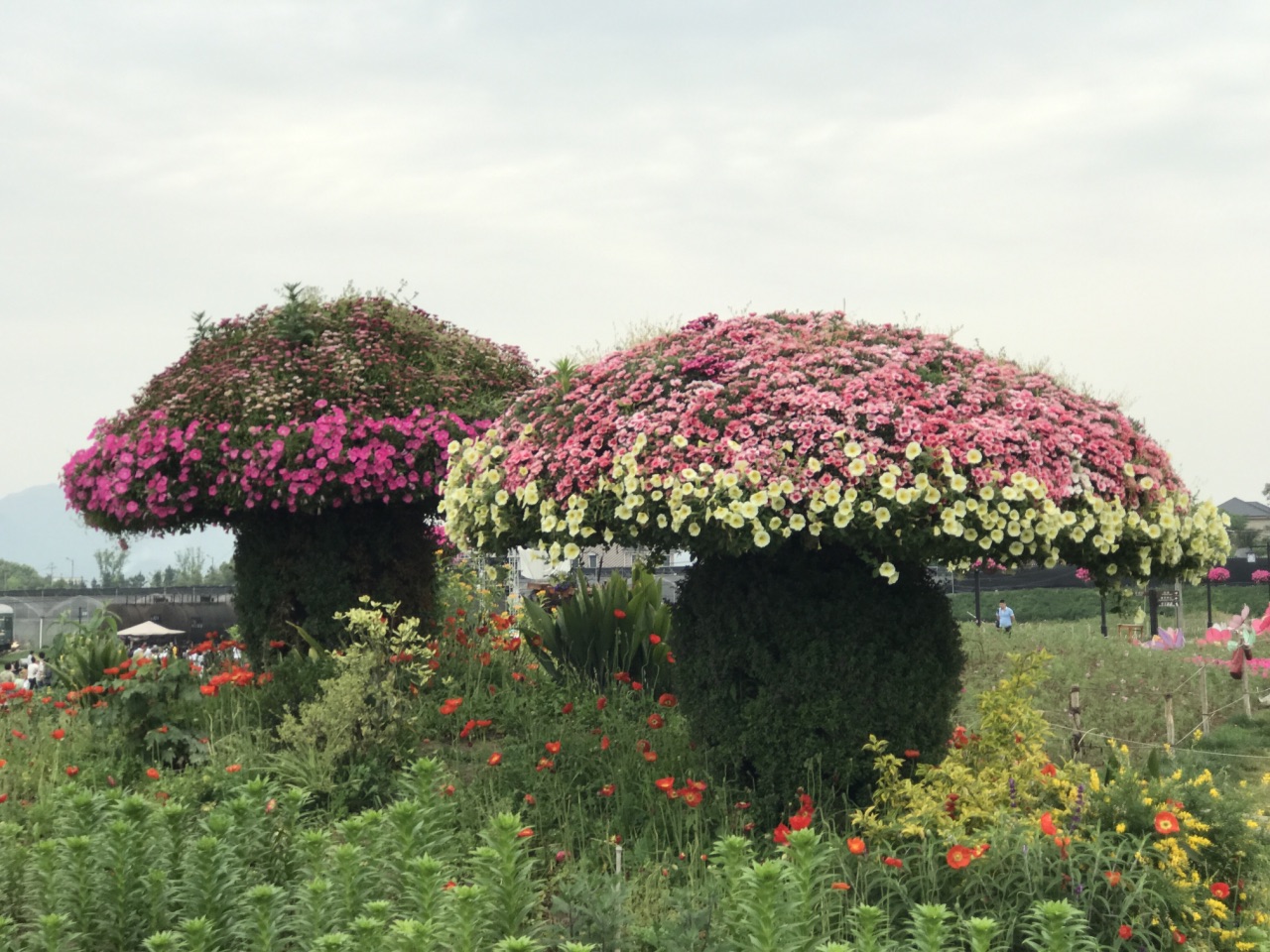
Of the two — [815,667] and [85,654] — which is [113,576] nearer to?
[85,654]

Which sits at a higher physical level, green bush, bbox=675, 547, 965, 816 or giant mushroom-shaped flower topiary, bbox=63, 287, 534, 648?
giant mushroom-shaped flower topiary, bbox=63, 287, 534, 648

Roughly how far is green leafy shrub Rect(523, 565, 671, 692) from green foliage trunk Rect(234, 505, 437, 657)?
50.5 inches

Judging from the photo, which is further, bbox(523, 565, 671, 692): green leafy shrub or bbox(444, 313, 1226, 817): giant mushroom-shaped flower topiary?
bbox(523, 565, 671, 692): green leafy shrub

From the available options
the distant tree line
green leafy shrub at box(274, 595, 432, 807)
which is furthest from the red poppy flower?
the distant tree line

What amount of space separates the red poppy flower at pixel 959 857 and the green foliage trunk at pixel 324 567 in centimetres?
568

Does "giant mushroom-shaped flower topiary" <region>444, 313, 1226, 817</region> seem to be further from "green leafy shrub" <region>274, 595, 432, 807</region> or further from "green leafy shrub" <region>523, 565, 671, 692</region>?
"green leafy shrub" <region>523, 565, 671, 692</region>

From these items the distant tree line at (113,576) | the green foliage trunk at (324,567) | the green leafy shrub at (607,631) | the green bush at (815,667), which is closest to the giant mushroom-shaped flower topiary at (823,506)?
the green bush at (815,667)

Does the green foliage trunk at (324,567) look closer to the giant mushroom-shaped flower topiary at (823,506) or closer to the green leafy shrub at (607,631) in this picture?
the green leafy shrub at (607,631)

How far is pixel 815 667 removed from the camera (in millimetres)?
5824

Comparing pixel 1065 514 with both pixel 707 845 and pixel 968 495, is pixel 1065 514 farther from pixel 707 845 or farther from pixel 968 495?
pixel 707 845

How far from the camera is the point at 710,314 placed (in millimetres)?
7129

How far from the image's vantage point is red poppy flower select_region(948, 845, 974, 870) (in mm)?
4363

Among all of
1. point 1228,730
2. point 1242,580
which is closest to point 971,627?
point 1228,730

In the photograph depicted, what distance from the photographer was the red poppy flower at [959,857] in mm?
4363
